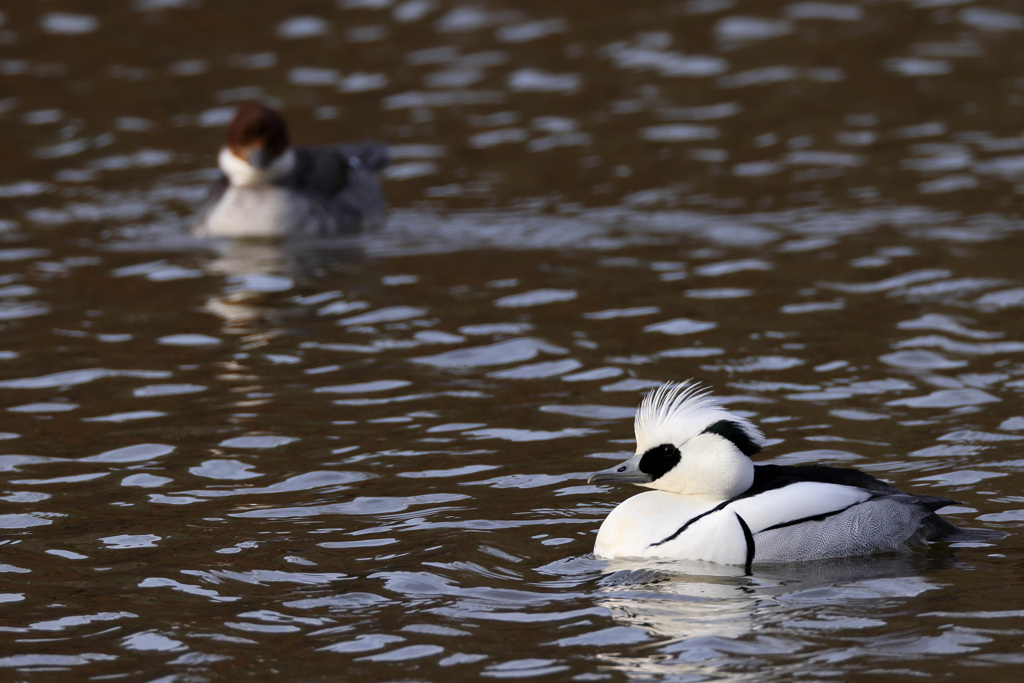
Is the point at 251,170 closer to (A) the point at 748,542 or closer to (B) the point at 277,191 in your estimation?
(B) the point at 277,191

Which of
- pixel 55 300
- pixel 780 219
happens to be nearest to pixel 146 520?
pixel 55 300

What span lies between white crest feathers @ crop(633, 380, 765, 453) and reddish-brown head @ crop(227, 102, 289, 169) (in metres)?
8.33

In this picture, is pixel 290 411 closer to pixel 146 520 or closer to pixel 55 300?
pixel 146 520

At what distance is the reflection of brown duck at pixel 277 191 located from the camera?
47.8 ft

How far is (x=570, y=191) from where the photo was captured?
50.2ft

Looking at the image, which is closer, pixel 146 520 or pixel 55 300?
pixel 146 520

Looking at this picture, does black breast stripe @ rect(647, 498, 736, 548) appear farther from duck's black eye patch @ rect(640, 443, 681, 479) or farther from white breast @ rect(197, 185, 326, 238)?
white breast @ rect(197, 185, 326, 238)

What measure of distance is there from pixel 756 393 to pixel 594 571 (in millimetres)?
3122

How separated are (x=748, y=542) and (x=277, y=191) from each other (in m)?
8.90

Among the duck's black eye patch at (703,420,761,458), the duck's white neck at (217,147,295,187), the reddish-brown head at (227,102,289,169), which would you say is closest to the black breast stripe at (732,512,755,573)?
the duck's black eye patch at (703,420,761,458)

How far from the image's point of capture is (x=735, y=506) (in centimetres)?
700

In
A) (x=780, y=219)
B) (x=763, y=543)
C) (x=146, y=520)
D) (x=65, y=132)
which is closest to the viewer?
(x=763, y=543)

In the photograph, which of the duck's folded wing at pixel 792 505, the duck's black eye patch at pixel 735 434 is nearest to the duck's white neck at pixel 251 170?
the duck's black eye patch at pixel 735 434

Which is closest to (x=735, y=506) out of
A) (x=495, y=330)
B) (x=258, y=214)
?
(x=495, y=330)
